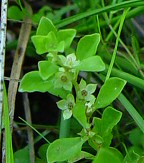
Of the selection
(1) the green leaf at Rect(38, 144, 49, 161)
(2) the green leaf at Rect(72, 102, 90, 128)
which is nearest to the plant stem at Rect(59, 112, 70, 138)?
(1) the green leaf at Rect(38, 144, 49, 161)

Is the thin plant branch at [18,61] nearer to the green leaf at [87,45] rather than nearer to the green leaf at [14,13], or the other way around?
the green leaf at [14,13]

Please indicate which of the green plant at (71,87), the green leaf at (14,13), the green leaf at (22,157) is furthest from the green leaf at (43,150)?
Result: the green leaf at (14,13)

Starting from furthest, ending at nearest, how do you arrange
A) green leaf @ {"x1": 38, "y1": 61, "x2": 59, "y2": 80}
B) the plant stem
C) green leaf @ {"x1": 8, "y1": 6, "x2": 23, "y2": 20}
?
green leaf @ {"x1": 8, "y1": 6, "x2": 23, "y2": 20}
the plant stem
green leaf @ {"x1": 38, "y1": 61, "x2": 59, "y2": 80}

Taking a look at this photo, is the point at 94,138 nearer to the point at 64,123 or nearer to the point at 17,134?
the point at 64,123

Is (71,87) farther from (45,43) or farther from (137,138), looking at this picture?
(137,138)

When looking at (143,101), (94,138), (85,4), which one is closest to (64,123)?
(94,138)

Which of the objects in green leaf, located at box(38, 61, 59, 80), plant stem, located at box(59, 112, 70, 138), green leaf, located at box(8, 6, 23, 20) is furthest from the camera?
green leaf, located at box(8, 6, 23, 20)

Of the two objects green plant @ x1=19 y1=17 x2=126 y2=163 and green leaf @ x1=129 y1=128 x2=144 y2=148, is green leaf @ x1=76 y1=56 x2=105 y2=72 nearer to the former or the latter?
green plant @ x1=19 y1=17 x2=126 y2=163

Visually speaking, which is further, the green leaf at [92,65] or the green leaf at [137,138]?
the green leaf at [137,138]
